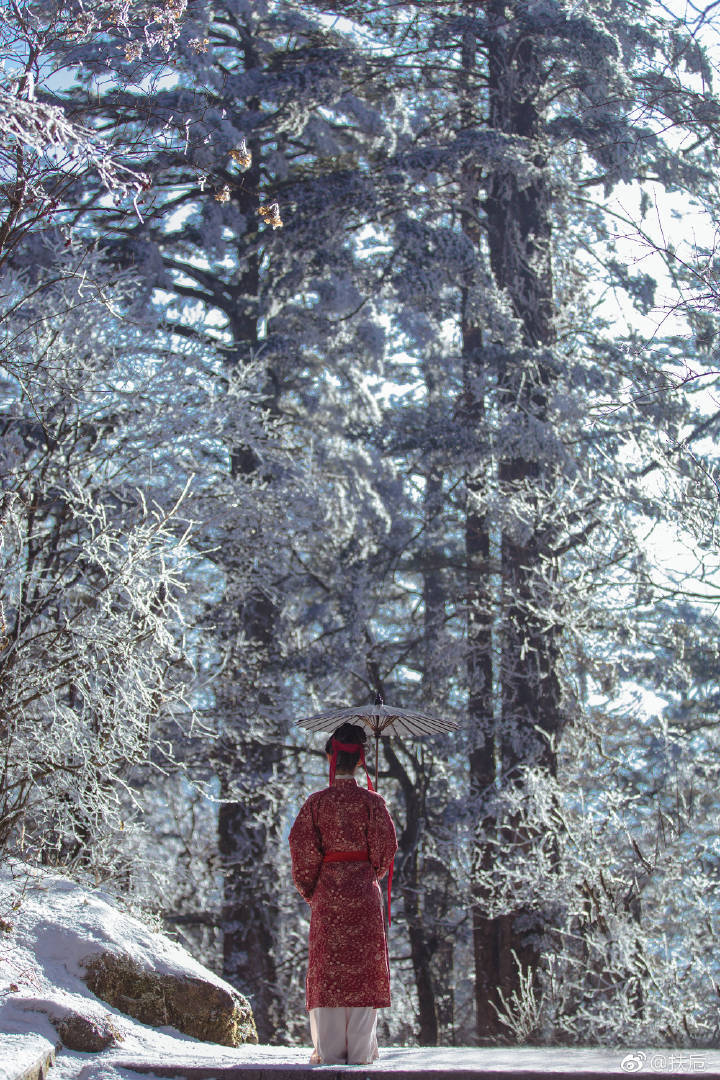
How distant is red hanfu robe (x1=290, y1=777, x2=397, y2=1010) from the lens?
596cm

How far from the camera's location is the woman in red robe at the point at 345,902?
5934 mm

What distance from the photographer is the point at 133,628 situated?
8.84 meters

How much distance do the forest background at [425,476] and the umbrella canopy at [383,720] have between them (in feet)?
12.2

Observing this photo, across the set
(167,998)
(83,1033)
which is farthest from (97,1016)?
(167,998)

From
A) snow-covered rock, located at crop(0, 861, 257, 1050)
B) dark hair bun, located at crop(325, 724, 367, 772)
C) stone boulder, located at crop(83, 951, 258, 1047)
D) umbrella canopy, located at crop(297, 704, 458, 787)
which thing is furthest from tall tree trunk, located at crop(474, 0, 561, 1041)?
dark hair bun, located at crop(325, 724, 367, 772)

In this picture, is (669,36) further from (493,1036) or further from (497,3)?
(493,1036)

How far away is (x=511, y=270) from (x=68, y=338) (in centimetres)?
662

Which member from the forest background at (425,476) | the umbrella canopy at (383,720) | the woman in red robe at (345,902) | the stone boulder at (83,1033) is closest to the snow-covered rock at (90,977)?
the stone boulder at (83,1033)

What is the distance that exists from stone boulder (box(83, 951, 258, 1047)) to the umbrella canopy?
1.64m

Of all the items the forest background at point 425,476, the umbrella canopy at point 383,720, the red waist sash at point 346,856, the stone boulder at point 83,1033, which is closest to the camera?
A: the stone boulder at point 83,1033

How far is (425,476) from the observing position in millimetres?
16078

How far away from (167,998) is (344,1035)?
1.10m

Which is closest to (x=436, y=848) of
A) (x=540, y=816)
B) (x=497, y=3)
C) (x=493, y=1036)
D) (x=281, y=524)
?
(x=493, y=1036)

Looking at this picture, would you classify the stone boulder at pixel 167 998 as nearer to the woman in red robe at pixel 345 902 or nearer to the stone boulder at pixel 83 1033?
the stone boulder at pixel 83 1033
